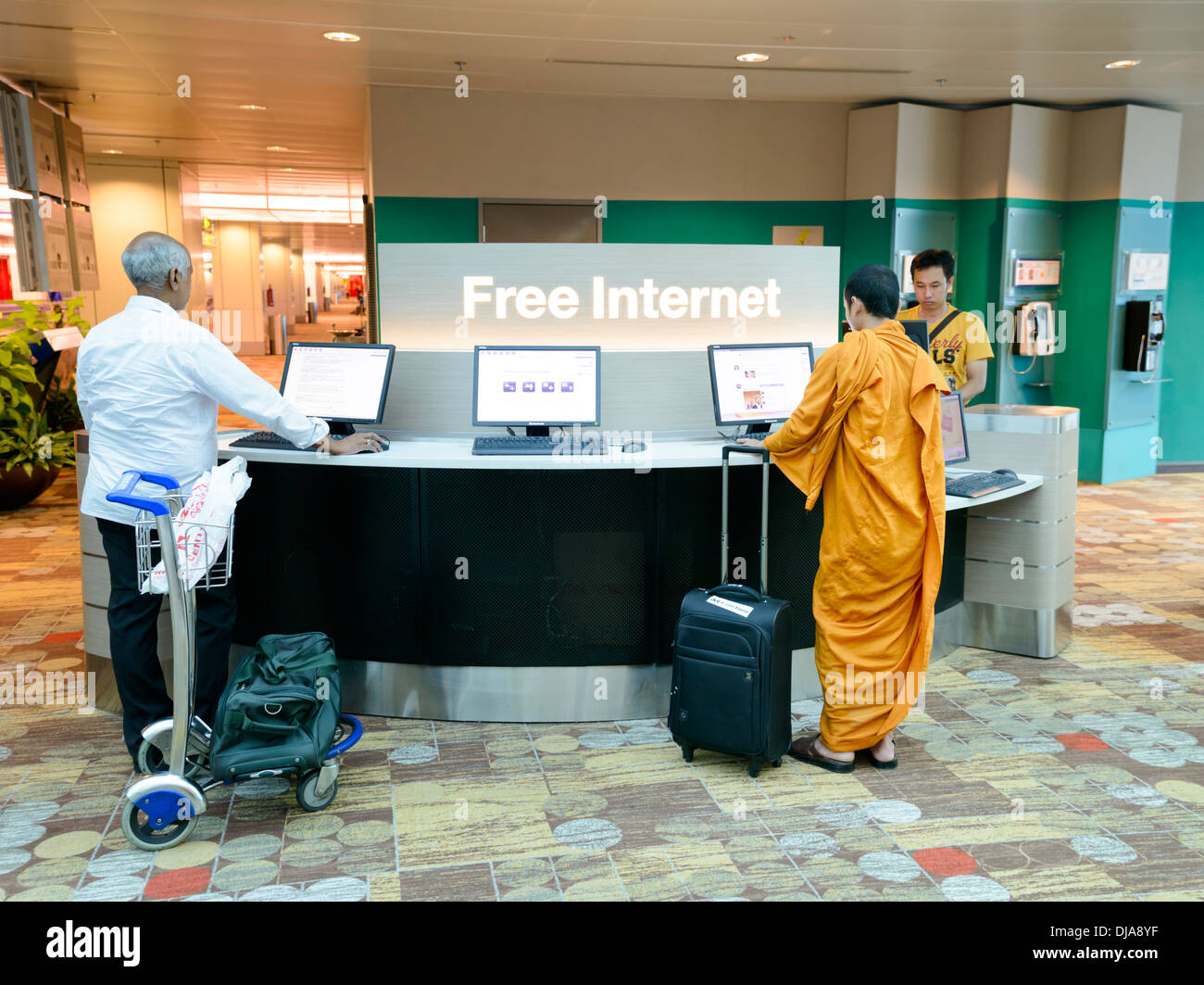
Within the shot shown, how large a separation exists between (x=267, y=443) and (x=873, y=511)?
6.71 ft

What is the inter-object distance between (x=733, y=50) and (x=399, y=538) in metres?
4.30

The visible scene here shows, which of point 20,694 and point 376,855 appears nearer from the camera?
point 376,855

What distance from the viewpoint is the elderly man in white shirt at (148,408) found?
2.89m

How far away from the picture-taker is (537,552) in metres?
3.55

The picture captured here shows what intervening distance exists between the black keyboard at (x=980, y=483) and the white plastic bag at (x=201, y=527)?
254cm

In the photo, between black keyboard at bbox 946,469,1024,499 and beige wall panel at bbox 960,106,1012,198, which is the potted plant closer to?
black keyboard at bbox 946,469,1024,499

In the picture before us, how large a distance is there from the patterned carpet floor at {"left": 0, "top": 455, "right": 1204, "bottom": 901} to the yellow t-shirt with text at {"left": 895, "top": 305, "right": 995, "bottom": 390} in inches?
55.0

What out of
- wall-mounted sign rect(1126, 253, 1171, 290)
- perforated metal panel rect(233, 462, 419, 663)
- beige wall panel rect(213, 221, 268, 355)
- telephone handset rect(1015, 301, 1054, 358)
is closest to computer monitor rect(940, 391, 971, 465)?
perforated metal panel rect(233, 462, 419, 663)

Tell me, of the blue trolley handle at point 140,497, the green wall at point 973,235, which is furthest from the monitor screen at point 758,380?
the green wall at point 973,235

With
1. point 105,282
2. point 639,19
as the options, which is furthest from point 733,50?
point 105,282

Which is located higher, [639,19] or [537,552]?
[639,19]

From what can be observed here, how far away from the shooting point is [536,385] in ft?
12.4

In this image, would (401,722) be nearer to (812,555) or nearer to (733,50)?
(812,555)

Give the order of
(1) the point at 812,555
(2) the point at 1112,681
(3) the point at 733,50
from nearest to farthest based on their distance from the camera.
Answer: (1) the point at 812,555 → (2) the point at 1112,681 → (3) the point at 733,50
